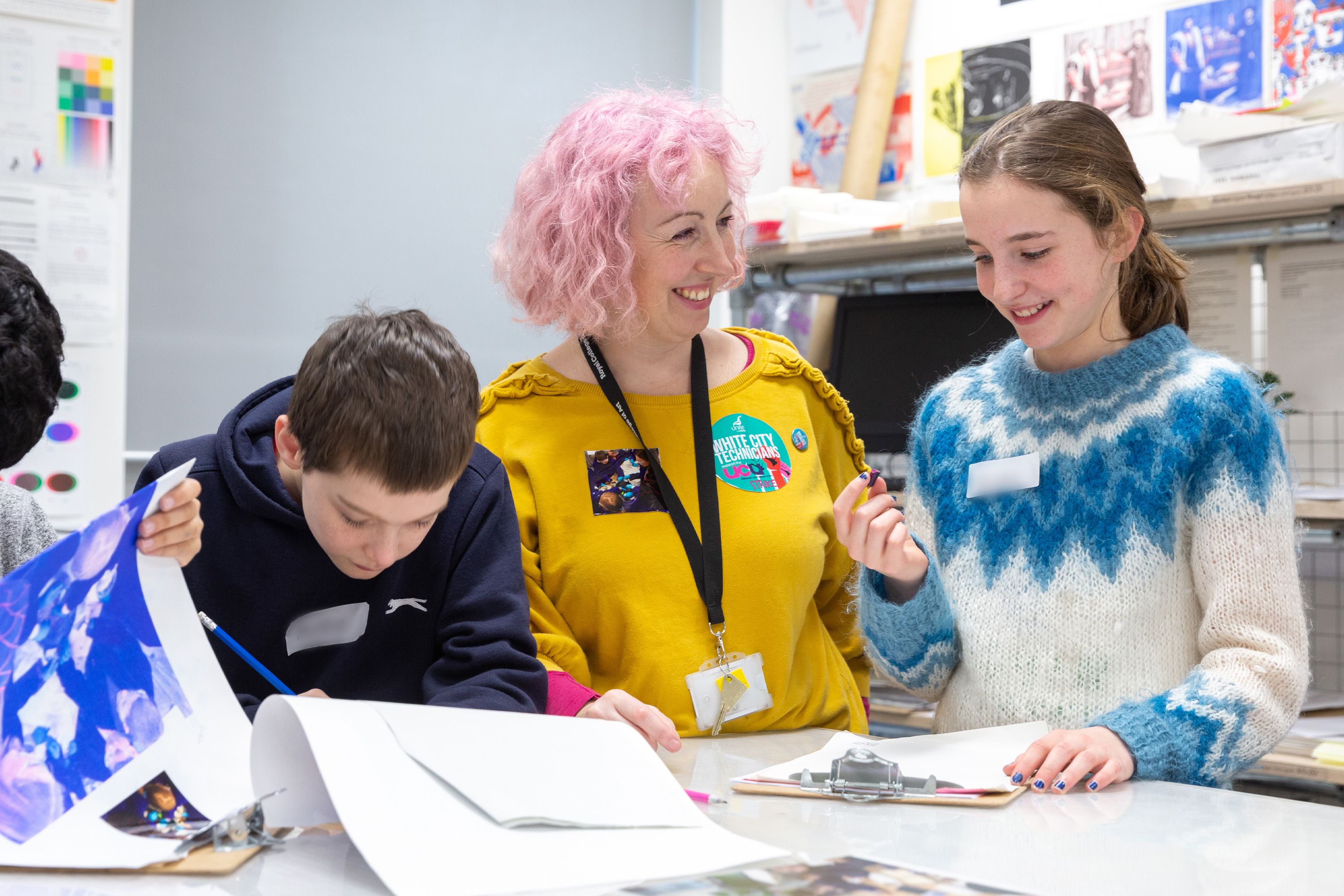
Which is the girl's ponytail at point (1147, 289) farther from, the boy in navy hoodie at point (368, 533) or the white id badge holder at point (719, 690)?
the boy in navy hoodie at point (368, 533)

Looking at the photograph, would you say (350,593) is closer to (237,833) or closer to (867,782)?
(237,833)

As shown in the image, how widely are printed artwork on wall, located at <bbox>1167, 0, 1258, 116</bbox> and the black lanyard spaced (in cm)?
187

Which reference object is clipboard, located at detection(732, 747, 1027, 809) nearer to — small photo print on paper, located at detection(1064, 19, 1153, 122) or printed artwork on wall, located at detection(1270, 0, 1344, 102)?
printed artwork on wall, located at detection(1270, 0, 1344, 102)

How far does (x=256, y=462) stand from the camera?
3.89ft

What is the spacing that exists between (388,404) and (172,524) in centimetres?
21

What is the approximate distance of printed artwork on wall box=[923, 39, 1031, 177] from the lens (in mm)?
3195

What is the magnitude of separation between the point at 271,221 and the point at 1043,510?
2.30 meters

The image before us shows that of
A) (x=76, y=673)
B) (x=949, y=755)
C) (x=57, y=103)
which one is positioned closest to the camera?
(x=76, y=673)

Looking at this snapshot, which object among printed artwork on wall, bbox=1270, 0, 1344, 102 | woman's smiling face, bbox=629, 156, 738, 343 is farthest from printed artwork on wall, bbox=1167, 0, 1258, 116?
woman's smiling face, bbox=629, 156, 738, 343

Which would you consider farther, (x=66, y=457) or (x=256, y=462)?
(x=66, y=457)

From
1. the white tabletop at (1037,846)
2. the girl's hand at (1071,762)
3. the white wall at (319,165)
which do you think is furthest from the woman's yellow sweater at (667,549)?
the white wall at (319,165)

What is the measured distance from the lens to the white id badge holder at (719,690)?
1.43 meters

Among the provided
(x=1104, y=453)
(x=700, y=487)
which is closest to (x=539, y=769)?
(x=700, y=487)

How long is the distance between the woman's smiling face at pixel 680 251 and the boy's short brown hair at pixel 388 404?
0.45 metres
